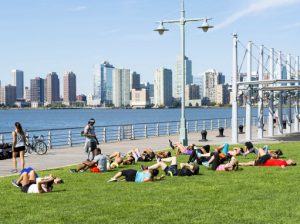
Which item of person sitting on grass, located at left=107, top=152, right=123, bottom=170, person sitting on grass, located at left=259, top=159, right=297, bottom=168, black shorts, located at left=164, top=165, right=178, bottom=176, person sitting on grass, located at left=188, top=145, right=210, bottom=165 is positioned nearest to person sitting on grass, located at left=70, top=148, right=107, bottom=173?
person sitting on grass, located at left=107, top=152, right=123, bottom=170

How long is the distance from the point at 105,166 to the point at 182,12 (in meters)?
12.1

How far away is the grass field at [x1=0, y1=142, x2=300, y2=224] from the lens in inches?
405

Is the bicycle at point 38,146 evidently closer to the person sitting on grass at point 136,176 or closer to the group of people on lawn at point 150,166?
the group of people on lawn at point 150,166

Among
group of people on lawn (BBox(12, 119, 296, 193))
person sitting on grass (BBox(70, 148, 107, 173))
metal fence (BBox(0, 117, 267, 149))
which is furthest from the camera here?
metal fence (BBox(0, 117, 267, 149))

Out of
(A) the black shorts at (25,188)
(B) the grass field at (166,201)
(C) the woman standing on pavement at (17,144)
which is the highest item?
(C) the woman standing on pavement at (17,144)

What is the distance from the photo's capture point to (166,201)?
39.4ft

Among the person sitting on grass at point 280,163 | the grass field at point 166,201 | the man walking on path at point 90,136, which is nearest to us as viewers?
the grass field at point 166,201

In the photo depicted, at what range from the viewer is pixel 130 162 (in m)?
20.5

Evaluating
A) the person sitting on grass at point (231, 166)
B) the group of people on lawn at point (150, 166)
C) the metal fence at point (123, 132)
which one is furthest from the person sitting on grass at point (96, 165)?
the metal fence at point (123, 132)

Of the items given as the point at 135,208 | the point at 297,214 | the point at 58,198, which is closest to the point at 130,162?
the point at 58,198

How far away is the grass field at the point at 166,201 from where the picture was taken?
10.3m

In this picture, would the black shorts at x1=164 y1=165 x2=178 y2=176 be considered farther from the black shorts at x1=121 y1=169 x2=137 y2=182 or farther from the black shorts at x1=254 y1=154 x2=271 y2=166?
the black shorts at x1=254 y1=154 x2=271 y2=166

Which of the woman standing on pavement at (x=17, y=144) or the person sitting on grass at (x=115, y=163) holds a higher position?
the woman standing on pavement at (x=17, y=144)

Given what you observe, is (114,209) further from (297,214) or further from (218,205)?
(297,214)
